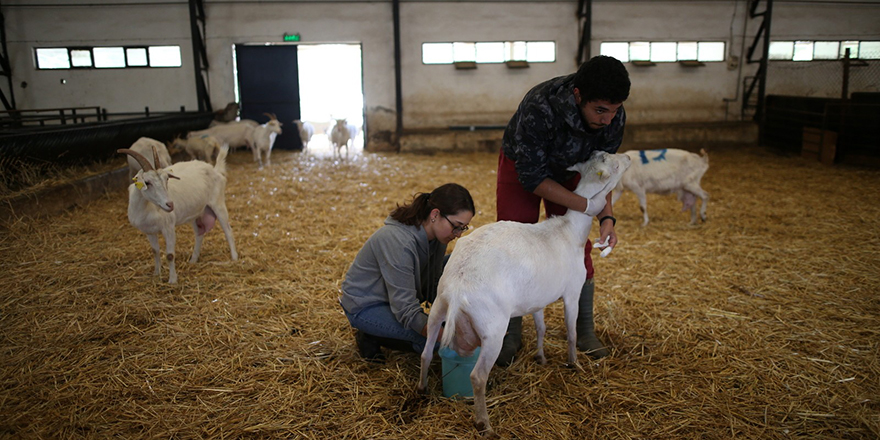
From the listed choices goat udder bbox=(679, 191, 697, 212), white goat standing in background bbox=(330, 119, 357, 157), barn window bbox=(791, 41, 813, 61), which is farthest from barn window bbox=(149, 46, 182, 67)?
barn window bbox=(791, 41, 813, 61)

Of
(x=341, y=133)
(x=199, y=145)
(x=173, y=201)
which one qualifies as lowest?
(x=173, y=201)

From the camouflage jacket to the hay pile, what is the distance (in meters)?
1.17

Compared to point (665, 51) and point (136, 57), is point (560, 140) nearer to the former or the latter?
point (665, 51)

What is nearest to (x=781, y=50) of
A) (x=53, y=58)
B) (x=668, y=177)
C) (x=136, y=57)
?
(x=668, y=177)

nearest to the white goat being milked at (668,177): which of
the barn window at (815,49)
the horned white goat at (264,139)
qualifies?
the horned white goat at (264,139)

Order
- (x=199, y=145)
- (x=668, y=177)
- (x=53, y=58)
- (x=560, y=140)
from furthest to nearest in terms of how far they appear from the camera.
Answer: (x=53, y=58) < (x=199, y=145) < (x=668, y=177) < (x=560, y=140)

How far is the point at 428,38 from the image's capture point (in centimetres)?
1416

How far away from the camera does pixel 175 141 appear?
36.1 feet

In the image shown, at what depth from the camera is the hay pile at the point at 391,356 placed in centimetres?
280

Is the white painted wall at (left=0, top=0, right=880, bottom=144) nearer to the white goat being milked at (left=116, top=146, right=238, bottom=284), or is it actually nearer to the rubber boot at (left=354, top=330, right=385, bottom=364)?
the white goat being milked at (left=116, top=146, right=238, bottom=284)

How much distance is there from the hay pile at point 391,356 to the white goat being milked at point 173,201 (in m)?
0.30

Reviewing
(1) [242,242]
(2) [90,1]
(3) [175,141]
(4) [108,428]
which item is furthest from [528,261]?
(2) [90,1]

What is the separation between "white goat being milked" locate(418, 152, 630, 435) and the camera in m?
2.52

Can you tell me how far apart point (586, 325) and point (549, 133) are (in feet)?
4.30
